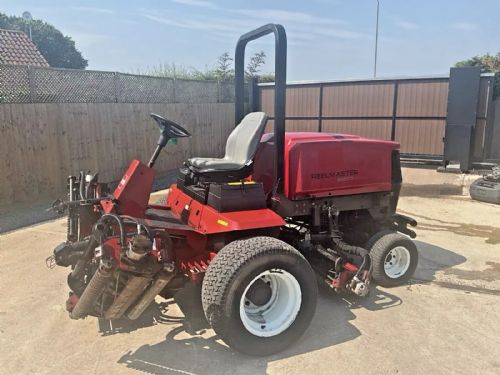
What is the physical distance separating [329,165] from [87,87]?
22.2ft

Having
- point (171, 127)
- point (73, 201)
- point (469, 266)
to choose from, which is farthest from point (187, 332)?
point (469, 266)

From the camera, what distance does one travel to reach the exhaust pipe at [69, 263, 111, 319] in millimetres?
2795

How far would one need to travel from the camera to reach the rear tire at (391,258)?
4.27 meters

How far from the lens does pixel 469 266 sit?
16.3 ft

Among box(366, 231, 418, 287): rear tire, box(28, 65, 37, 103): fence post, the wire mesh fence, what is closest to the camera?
box(366, 231, 418, 287): rear tire

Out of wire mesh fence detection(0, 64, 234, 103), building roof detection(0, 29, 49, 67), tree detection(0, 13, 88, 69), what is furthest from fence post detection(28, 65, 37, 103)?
tree detection(0, 13, 88, 69)

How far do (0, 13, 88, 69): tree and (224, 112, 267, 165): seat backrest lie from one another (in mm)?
40906

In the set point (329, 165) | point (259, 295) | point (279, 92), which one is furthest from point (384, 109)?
point (259, 295)

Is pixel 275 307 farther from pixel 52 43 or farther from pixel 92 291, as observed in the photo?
pixel 52 43

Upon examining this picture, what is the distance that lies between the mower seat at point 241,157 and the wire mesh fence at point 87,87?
17.1ft

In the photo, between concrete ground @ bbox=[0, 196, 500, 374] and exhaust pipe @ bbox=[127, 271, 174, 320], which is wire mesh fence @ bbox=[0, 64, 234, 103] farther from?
exhaust pipe @ bbox=[127, 271, 174, 320]

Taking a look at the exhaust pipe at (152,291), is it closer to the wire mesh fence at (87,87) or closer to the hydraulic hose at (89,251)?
the hydraulic hose at (89,251)

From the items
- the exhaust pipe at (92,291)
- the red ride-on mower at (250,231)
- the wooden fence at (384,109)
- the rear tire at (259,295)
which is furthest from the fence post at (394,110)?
the exhaust pipe at (92,291)

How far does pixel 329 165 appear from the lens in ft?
13.4
